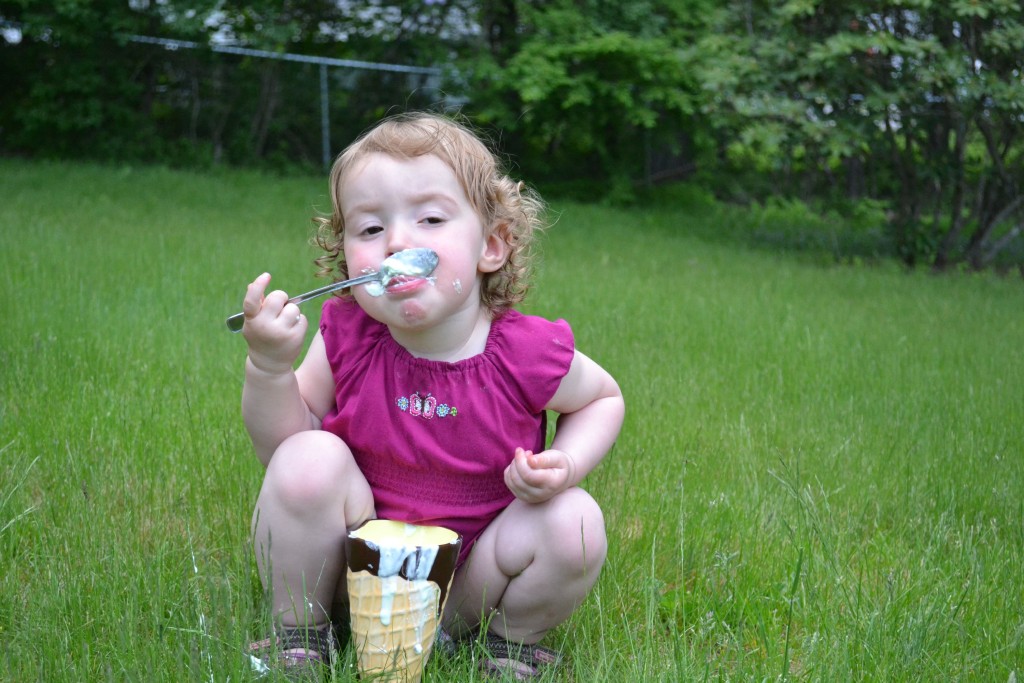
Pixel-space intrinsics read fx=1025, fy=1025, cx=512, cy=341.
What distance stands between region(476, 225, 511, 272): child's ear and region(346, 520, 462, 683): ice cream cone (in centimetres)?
61

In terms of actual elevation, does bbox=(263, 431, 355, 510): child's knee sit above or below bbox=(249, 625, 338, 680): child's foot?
above

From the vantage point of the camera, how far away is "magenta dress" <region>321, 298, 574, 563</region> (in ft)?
6.64

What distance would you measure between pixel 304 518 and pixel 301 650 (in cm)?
25

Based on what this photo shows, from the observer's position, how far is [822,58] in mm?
7730

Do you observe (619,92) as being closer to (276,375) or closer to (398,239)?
(398,239)

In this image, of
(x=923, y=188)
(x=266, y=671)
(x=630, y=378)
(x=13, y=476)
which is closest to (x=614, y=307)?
(x=630, y=378)

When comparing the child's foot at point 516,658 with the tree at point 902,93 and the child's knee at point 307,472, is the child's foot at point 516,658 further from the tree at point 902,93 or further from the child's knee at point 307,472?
the tree at point 902,93

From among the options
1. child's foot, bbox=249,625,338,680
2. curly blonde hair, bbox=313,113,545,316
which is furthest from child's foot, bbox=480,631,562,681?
curly blonde hair, bbox=313,113,545,316

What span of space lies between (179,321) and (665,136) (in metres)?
8.35

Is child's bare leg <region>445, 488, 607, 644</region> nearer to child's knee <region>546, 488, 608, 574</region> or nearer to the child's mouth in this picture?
child's knee <region>546, 488, 608, 574</region>

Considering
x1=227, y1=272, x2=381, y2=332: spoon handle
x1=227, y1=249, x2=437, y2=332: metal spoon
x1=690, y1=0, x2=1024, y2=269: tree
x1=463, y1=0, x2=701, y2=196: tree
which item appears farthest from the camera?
x1=463, y1=0, x2=701, y2=196: tree

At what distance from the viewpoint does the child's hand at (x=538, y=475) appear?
6.11ft

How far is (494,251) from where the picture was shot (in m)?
2.18

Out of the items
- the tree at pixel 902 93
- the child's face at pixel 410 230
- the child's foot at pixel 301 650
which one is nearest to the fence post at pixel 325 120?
the tree at pixel 902 93
